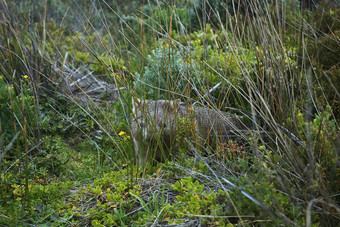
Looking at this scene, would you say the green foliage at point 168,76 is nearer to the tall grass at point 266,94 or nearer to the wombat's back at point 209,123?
the tall grass at point 266,94

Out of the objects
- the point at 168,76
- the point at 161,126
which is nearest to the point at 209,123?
the point at 161,126

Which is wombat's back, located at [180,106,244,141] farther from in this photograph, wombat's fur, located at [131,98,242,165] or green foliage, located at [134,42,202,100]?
green foliage, located at [134,42,202,100]

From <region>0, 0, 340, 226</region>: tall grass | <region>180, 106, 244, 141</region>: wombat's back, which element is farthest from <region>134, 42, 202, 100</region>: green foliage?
<region>180, 106, 244, 141</region>: wombat's back

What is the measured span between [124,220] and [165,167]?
1.70 ft

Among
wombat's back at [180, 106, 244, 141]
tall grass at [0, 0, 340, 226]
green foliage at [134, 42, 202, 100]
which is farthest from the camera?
wombat's back at [180, 106, 244, 141]

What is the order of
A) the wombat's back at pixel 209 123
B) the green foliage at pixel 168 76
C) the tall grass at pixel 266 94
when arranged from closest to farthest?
the tall grass at pixel 266 94 → the green foliage at pixel 168 76 → the wombat's back at pixel 209 123

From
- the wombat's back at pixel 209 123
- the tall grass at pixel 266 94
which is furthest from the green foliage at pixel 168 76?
the wombat's back at pixel 209 123

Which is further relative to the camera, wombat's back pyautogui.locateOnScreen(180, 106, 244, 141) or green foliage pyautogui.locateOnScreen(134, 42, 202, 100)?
wombat's back pyautogui.locateOnScreen(180, 106, 244, 141)

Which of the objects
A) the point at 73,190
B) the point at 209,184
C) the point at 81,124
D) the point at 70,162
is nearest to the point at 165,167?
the point at 209,184

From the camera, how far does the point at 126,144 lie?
2932mm

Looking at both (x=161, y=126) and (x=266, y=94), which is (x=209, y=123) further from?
(x=266, y=94)

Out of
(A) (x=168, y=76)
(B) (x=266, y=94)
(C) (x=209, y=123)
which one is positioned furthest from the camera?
(B) (x=266, y=94)

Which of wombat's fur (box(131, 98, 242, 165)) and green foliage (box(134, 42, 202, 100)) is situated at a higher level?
green foliage (box(134, 42, 202, 100))

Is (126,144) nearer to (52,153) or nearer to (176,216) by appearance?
(52,153)
